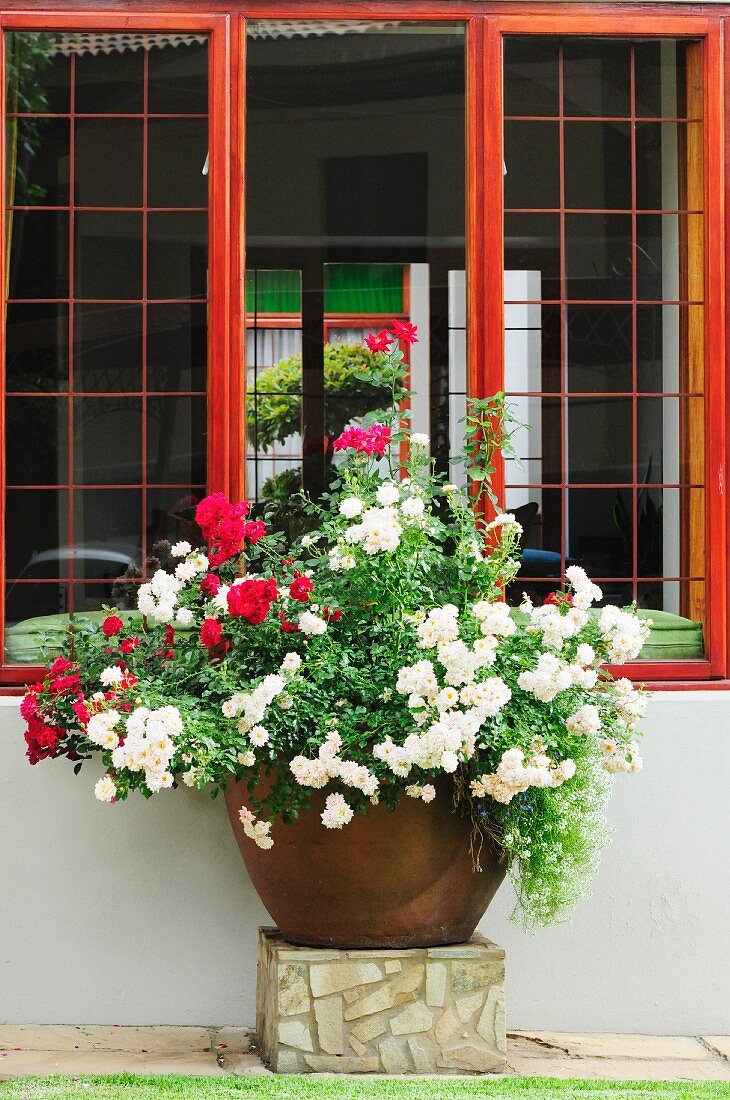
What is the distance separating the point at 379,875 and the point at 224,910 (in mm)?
767

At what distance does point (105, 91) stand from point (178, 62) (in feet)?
0.89

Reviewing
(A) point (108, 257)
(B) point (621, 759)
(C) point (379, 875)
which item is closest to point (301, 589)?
(C) point (379, 875)

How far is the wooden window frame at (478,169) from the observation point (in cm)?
396

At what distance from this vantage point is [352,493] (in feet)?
11.8

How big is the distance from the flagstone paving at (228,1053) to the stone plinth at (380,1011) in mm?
143

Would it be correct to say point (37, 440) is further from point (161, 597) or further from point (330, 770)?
point (330, 770)

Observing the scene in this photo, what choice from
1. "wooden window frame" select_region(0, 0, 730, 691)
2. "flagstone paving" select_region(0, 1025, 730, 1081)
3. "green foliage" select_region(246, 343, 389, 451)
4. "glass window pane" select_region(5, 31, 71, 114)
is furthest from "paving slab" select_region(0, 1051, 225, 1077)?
"green foliage" select_region(246, 343, 389, 451)

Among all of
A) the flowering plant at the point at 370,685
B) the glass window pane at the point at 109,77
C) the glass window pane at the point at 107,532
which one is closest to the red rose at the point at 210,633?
the flowering plant at the point at 370,685

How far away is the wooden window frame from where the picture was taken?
13.0 ft

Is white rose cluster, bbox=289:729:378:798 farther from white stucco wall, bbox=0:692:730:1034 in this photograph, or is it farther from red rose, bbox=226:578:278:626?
white stucco wall, bbox=0:692:730:1034

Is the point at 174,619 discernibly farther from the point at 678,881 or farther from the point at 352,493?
the point at 678,881

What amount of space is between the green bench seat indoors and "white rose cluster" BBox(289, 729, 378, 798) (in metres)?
0.97

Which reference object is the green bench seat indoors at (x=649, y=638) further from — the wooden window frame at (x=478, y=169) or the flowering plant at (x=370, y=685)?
the flowering plant at (x=370, y=685)

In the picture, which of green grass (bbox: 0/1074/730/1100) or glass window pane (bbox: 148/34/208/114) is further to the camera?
glass window pane (bbox: 148/34/208/114)
